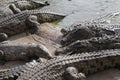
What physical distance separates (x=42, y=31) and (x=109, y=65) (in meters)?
3.10

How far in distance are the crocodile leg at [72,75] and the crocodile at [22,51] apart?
3.98 feet

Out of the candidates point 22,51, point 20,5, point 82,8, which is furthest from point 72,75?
point 20,5

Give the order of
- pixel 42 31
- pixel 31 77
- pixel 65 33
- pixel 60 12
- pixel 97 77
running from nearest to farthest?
1. pixel 31 77
2. pixel 97 77
3. pixel 65 33
4. pixel 42 31
5. pixel 60 12

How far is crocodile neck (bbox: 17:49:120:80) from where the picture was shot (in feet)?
17.6

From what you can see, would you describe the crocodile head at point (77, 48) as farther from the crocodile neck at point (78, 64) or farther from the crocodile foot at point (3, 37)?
the crocodile foot at point (3, 37)

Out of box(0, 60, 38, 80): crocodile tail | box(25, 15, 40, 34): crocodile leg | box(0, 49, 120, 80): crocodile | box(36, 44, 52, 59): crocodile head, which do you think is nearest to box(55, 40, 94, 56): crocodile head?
box(36, 44, 52, 59): crocodile head

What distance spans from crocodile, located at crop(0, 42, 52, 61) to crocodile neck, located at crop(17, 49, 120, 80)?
3.34 ft

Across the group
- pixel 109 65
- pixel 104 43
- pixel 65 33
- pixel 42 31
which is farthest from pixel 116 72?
pixel 42 31

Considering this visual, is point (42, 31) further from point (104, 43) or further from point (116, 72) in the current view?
point (116, 72)

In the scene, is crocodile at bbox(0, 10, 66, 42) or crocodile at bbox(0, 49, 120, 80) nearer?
crocodile at bbox(0, 49, 120, 80)

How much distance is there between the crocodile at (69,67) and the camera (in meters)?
5.37

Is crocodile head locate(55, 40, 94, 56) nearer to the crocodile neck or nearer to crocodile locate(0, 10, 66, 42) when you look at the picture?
the crocodile neck

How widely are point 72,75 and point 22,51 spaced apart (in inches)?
69.2

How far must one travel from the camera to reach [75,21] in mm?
9102
